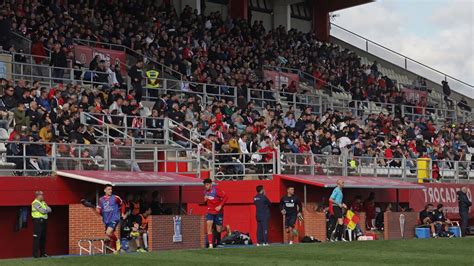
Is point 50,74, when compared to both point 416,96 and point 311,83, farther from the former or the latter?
point 416,96

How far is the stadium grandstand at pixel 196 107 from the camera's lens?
29281 millimetres

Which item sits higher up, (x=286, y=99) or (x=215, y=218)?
(x=286, y=99)

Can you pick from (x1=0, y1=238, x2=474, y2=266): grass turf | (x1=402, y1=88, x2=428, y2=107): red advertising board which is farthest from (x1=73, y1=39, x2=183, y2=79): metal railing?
(x1=402, y1=88, x2=428, y2=107): red advertising board

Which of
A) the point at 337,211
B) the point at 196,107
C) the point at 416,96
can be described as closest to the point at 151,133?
the point at 196,107

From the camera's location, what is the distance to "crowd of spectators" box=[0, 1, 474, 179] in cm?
A: 3159

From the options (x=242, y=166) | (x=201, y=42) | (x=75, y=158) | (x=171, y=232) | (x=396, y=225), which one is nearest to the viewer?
(x=171, y=232)

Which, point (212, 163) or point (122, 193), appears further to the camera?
point (212, 163)

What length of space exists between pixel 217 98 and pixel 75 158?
1373cm

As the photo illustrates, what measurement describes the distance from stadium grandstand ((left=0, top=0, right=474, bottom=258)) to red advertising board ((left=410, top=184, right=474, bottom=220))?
0.42 meters

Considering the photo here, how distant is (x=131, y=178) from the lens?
2788 centimetres

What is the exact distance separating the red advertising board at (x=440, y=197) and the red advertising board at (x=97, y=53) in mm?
11755

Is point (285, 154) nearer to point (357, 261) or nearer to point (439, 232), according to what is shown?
point (439, 232)

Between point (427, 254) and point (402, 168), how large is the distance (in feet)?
51.0

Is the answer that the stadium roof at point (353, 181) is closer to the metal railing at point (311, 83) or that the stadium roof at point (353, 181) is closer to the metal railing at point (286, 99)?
the metal railing at point (286, 99)
